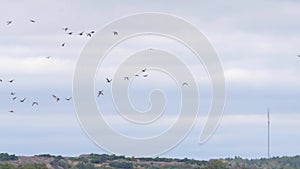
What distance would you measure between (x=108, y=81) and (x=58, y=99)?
10.8 m

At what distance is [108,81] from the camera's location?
150375 mm

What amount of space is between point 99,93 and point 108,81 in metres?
6.88

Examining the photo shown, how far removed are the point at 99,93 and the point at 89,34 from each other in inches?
358

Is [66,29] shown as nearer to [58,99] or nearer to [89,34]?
[89,34]

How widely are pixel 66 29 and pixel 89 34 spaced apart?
159 inches

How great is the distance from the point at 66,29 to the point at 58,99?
13897 mm

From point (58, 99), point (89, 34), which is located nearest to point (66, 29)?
point (89, 34)

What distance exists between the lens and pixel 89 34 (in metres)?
151

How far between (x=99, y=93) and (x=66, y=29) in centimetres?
1220

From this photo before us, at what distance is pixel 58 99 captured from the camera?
6260 inches

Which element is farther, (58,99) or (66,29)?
(58,99)

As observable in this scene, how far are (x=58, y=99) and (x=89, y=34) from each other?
1170cm
